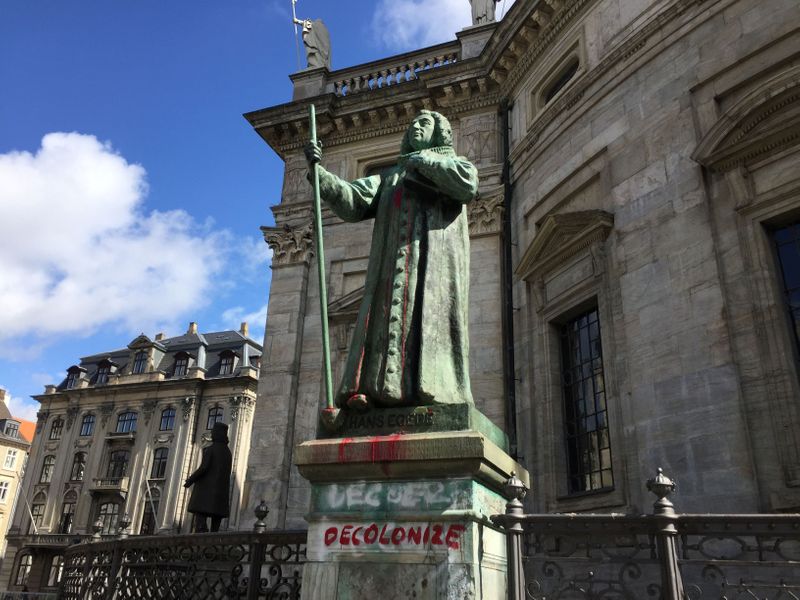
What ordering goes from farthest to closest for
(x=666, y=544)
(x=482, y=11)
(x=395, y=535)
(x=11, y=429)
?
(x=11, y=429) → (x=482, y=11) → (x=395, y=535) → (x=666, y=544)

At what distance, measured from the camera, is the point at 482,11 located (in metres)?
18.0

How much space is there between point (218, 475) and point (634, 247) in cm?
765

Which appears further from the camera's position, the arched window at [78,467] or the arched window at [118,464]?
the arched window at [78,467]

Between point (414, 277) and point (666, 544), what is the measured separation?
246 centimetres

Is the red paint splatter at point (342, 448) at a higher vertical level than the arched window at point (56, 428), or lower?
lower

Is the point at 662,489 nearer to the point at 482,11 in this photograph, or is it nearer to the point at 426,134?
the point at 426,134

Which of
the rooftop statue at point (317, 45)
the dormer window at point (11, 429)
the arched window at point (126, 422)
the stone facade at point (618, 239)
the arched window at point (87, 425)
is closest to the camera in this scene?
the stone facade at point (618, 239)

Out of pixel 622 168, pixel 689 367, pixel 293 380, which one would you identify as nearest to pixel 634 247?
pixel 622 168

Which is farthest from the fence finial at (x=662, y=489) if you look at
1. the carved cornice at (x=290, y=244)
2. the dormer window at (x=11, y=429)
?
the dormer window at (x=11, y=429)

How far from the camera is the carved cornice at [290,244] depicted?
17.5 meters

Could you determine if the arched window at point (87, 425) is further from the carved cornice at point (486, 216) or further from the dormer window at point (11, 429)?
the carved cornice at point (486, 216)

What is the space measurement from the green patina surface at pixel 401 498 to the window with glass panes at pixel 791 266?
254 inches

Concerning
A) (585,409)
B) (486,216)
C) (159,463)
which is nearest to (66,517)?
(159,463)

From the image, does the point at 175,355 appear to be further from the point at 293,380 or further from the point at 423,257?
the point at 423,257
